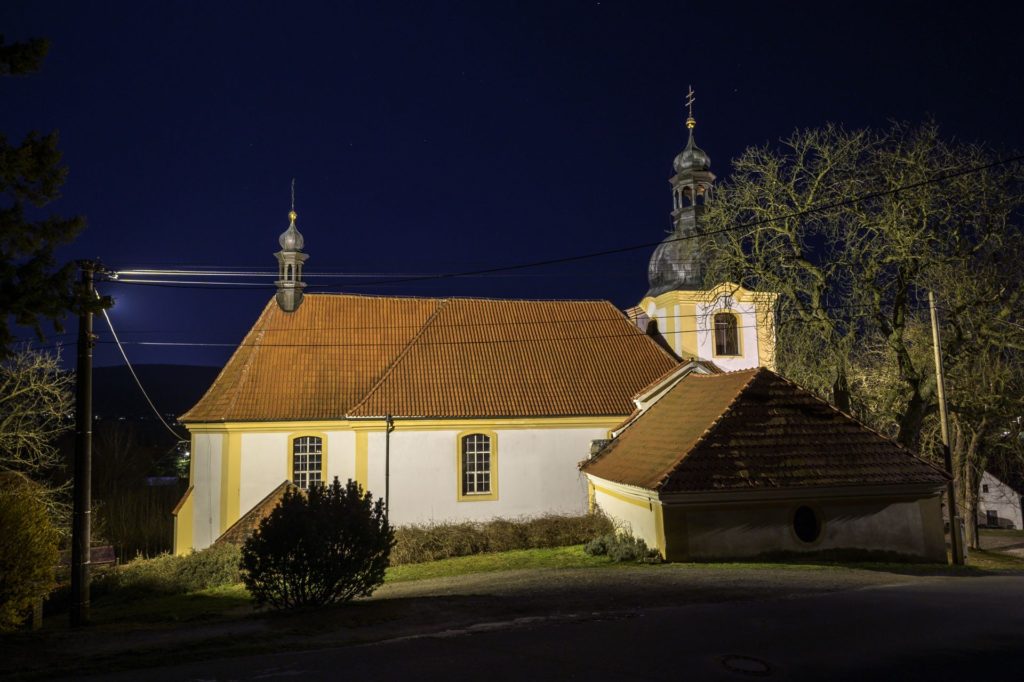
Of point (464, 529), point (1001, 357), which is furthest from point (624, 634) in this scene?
point (1001, 357)

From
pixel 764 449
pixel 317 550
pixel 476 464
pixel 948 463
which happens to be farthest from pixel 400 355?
pixel 948 463

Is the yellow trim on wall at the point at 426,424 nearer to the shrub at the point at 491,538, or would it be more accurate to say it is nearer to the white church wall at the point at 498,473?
the white church wall at the point at 498,473

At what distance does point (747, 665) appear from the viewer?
7.07 metres

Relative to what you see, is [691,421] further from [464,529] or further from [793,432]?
[464,529]

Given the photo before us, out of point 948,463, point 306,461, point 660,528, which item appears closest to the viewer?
point 660,528

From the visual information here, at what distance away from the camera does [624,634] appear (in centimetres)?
821

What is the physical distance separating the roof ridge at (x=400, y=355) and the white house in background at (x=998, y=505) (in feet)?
117

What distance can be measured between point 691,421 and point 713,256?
669cm

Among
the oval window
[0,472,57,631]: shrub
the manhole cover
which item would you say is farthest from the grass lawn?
the manhole cover

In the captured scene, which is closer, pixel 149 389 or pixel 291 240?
pixel 291 240

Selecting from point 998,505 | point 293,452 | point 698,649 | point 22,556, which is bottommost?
point 998,505

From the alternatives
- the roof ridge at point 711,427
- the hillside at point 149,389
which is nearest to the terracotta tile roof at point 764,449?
the roof ridge at point 711,427

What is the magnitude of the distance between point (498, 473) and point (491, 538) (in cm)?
404

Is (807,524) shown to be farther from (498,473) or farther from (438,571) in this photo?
(498,473)
